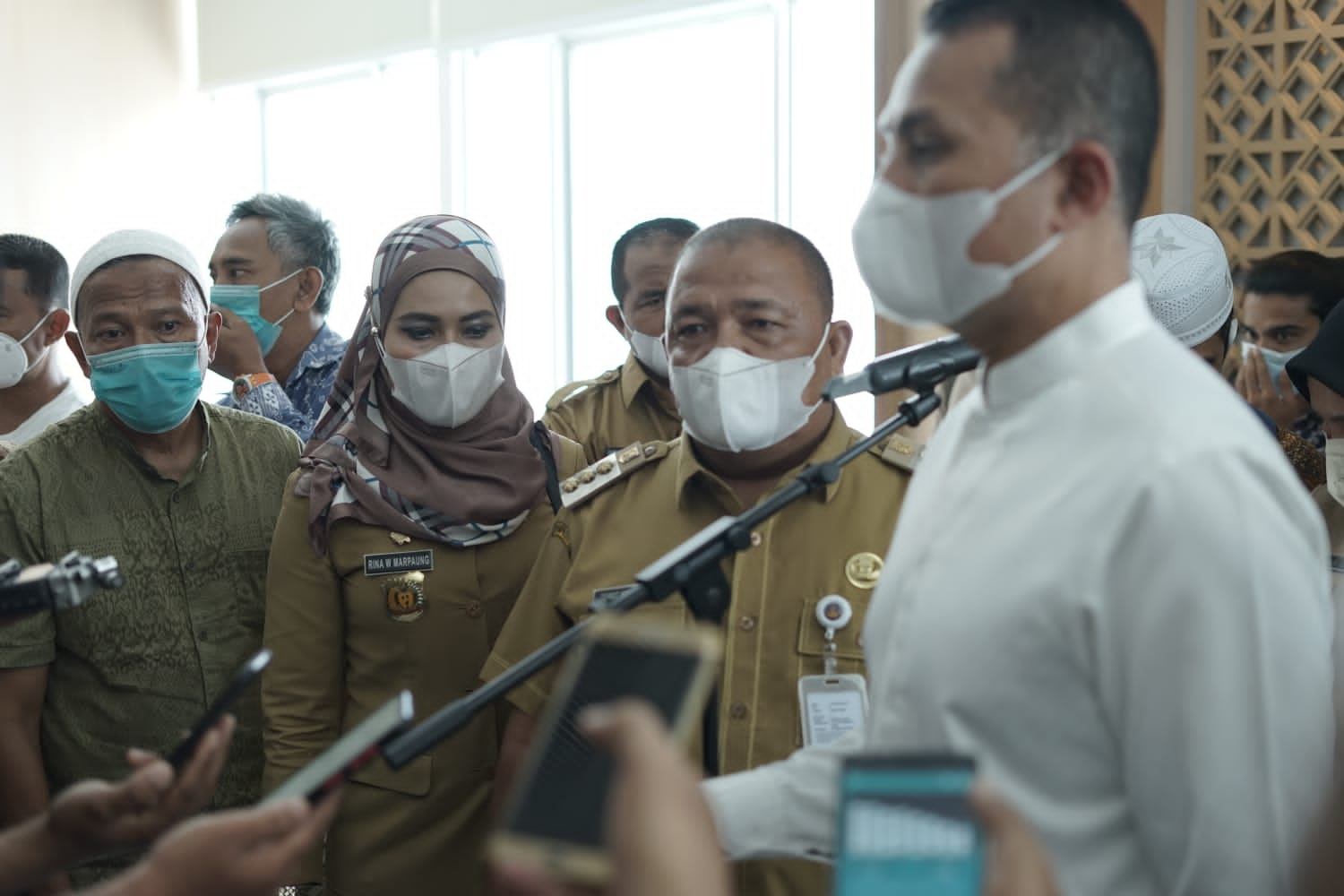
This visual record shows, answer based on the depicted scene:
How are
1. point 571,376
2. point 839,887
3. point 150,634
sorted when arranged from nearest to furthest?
point 839,887, point 150,634, point 571,376

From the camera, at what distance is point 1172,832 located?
1.12 meters

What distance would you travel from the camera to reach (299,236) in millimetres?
4344

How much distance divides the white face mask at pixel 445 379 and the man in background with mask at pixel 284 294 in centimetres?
148

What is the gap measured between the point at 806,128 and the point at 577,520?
4.32m

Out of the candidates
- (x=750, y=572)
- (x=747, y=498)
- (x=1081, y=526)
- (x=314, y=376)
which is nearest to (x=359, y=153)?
(x=314, y=376)

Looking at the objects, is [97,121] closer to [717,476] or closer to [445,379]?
[445,379]

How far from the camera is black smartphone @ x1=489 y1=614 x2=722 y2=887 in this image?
0.89m

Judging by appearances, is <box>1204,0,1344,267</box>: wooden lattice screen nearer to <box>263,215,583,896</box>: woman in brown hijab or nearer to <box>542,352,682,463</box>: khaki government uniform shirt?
<box>542,352,682,463</box>: khaki government uniform shirt

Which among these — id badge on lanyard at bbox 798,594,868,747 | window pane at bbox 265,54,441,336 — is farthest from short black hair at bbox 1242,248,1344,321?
window pane at bbox 265,54,441,336

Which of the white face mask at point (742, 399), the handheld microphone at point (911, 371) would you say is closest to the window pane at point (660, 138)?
the white face mask at point (742, 399)

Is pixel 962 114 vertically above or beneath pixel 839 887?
above

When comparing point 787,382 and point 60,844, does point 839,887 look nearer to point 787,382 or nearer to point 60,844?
point 60,844

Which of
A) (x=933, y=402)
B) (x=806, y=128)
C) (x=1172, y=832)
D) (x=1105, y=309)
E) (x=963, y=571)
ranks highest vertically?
(x=806, y=128)

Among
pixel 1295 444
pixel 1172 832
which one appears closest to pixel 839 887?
pixel 1172 832
